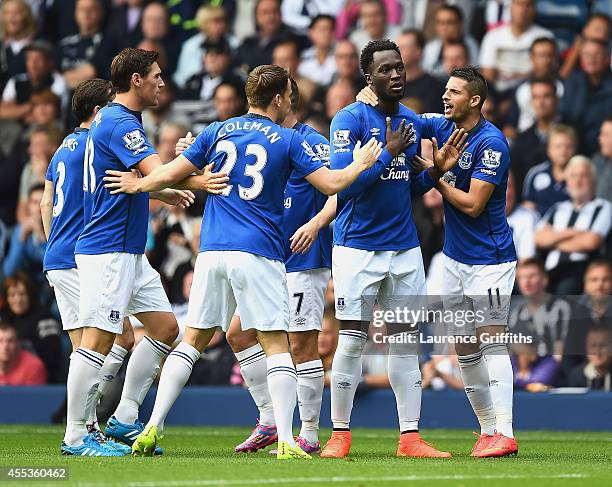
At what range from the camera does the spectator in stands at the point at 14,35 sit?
53.8ft

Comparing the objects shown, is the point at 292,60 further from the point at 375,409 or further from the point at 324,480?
the point at 324,480

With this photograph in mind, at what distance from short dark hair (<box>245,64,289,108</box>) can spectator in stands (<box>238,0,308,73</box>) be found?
739 cm

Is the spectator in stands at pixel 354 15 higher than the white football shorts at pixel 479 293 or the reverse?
higher

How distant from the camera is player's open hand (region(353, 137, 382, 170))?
8156mm

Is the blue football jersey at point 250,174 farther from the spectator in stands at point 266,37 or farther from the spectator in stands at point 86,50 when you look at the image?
the spectator in stands at point 86,50

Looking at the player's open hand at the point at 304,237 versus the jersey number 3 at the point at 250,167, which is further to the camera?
the player's open hand at the point at 304,237

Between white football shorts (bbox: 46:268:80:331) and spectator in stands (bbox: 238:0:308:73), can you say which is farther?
spectator in stands (bbox: 238:0:308:73)

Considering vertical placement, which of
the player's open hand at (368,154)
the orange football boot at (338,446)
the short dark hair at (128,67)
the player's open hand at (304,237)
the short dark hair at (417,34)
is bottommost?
the orange football boot at (338,446)

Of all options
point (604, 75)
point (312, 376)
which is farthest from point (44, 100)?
point (312, 376)

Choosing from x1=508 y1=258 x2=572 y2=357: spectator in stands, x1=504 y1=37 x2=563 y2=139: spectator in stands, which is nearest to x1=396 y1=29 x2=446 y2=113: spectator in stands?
x1=504 y1=37 x2=563 y2=139: spectator in stands

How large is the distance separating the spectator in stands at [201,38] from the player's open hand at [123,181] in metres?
7.39

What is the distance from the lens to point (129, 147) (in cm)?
845

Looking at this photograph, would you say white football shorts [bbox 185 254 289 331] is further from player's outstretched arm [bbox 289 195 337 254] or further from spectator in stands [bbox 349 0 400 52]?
spectator in stands [bbox 349 0 400 52]

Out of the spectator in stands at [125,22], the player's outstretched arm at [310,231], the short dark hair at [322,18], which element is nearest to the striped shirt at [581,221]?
the short dark hair at [322,18]
